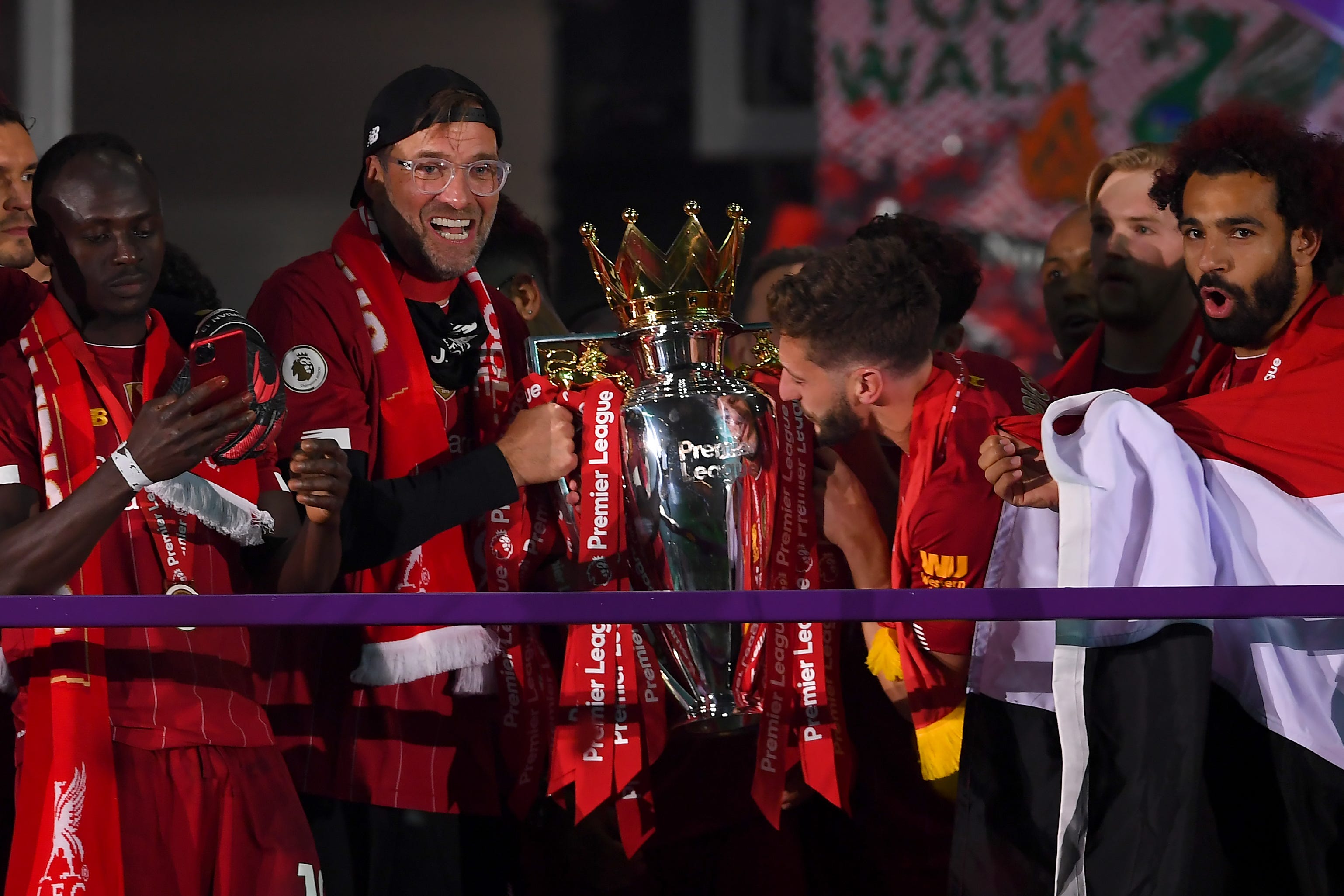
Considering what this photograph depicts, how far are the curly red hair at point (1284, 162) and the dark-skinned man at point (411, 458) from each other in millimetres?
1098

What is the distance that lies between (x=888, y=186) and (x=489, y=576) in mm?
1473

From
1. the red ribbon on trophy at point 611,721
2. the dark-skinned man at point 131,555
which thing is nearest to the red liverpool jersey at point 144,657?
the dark-skinned man at point 131,555

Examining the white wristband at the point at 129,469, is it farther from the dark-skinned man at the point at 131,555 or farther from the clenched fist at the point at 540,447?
the clenched fist at the point at 540,447

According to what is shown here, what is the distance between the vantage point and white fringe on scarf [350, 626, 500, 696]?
6.08 ft

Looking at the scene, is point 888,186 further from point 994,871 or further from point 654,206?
point 994,871

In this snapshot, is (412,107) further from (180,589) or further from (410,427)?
(180,589)

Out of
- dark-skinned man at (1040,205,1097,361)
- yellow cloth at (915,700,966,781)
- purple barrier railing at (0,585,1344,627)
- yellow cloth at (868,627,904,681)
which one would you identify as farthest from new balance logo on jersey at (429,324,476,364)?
dark-skinned man at (1040,205,1097,361)

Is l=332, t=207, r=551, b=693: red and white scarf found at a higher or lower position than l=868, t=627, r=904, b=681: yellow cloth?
higher

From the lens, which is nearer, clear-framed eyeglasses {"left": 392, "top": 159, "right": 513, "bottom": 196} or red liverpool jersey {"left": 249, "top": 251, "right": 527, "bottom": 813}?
red liverpool jersey {"left": 249, "top": 251, "right": 527, "bottom": 813}

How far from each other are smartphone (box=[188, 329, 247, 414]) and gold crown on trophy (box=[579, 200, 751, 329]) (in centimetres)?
55

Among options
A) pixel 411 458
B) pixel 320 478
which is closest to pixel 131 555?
pixel 320 478

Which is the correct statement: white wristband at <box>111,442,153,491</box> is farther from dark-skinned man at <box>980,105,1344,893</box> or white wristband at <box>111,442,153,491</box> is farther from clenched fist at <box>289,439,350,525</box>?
dark-skinned man at <box>980,105,1344,893</box>

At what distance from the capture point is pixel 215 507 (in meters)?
1.88

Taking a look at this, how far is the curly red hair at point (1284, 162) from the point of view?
7.21ft
